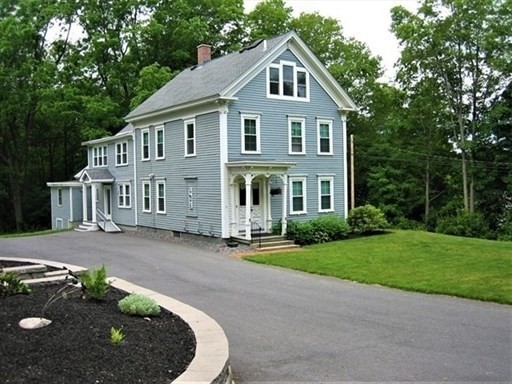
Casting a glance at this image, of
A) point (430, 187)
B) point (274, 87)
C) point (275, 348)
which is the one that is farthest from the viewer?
point (430, 187)

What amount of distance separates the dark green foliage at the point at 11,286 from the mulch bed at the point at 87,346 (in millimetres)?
159

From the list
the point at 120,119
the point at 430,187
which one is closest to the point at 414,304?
the point at 430,187

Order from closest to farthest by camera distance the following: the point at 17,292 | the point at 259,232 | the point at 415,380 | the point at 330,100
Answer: the point at 415,380
the point at 17,292
the point at 259,232
the point at 330,100

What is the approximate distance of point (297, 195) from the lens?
24.0 m

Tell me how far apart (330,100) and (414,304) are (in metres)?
16.2

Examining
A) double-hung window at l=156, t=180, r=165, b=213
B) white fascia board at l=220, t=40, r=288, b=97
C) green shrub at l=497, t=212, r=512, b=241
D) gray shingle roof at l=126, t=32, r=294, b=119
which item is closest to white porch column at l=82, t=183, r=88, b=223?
gray shingle roof at l=126, t=32, r=294, b=119

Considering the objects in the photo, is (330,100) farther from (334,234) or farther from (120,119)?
(120,119)

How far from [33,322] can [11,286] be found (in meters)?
2.02

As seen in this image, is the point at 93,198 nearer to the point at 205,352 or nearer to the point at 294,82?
the point at 294,82

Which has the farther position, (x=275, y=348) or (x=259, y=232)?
(x=259, y=232)

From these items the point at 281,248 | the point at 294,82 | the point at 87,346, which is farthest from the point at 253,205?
the point at 87,346

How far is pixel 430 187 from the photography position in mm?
37688

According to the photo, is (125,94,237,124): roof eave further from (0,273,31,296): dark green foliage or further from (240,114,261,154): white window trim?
(0,273,31,296): dark green foliage

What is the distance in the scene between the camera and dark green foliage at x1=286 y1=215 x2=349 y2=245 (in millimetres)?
21906
